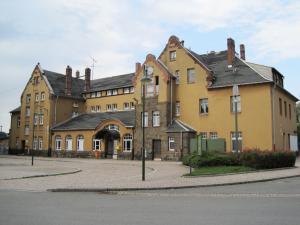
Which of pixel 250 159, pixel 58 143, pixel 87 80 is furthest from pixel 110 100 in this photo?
pixel 250 159

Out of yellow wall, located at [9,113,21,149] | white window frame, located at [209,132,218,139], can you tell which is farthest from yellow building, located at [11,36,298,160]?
yellow wall, located at [9,113,21,149]

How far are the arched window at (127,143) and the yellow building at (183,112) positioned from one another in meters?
0.10

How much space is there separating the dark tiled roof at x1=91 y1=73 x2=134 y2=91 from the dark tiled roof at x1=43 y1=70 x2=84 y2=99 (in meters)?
2.35

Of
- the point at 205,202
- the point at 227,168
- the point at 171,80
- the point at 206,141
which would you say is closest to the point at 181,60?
the point at 171,80

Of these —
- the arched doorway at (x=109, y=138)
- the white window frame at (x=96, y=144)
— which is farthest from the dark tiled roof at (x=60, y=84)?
the arched doorway at (x=109, y=138)

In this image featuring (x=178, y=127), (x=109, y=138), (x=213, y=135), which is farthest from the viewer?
(x=109, y=138)

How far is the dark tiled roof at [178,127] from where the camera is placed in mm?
40569

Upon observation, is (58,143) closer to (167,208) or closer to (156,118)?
(156,118)

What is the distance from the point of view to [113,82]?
5894 centimetres

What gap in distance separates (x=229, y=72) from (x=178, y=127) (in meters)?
8.30

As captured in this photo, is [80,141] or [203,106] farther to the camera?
[80,141]

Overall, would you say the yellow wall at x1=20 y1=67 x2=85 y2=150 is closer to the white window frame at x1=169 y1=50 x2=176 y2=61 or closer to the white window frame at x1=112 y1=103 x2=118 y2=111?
the white window frame at x1=112 y1=103 x2=118 y2=111

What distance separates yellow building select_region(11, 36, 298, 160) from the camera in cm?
3775

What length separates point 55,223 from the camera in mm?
8383
